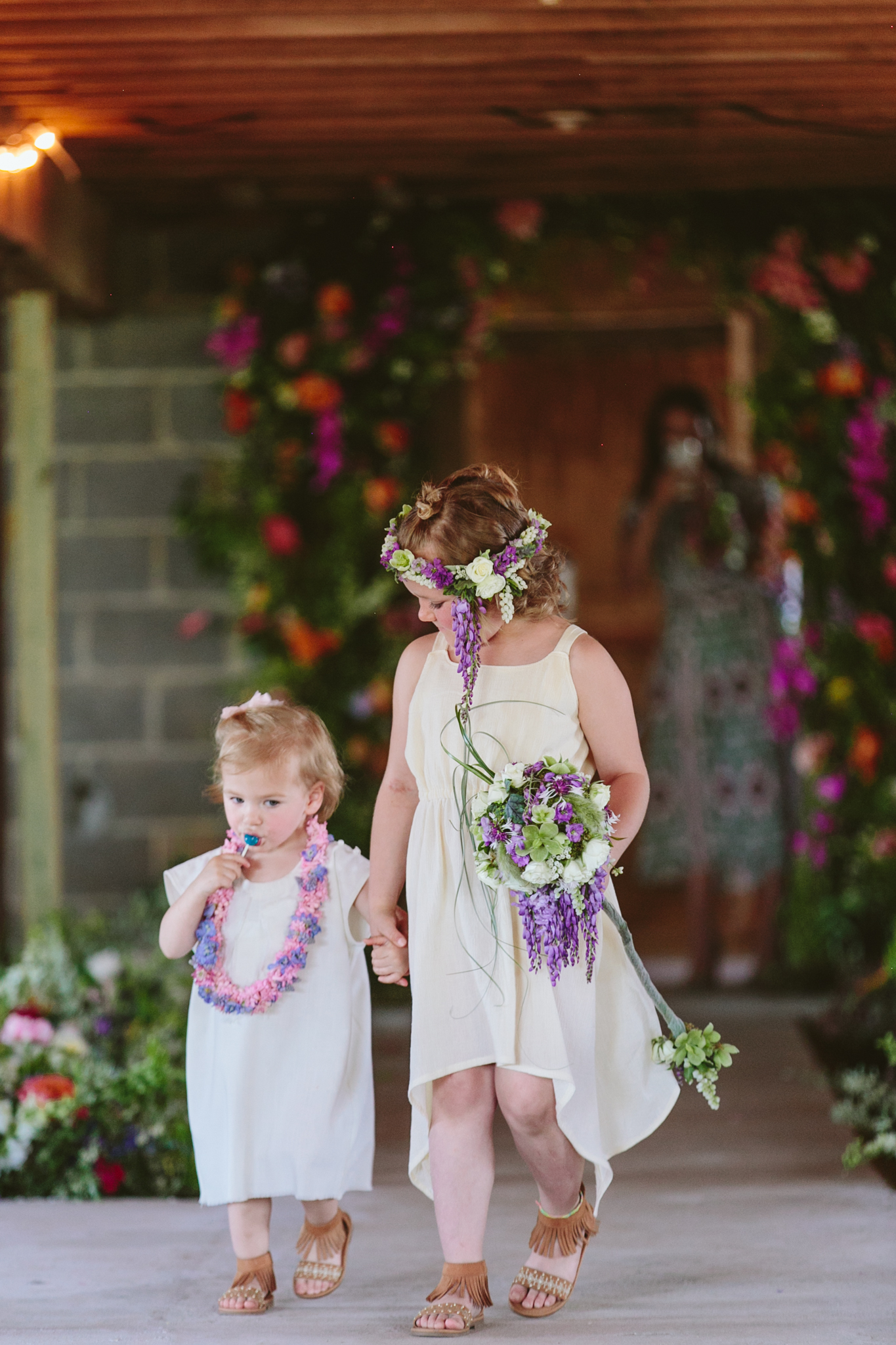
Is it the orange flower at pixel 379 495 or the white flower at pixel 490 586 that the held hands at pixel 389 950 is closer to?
the white flower at pixel 490 586

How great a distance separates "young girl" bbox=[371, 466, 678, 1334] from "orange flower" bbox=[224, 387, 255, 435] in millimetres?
2648

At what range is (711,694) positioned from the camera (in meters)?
5.32

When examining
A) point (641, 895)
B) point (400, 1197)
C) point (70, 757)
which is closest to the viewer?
point (400, 1197)

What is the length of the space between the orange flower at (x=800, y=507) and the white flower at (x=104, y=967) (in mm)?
2458

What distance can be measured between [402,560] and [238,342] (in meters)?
2.85

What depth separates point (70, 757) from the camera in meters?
5.26

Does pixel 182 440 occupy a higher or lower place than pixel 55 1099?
higher

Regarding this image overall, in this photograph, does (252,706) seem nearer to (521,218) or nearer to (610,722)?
(610,722)

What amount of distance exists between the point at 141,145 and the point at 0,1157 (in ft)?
8.17

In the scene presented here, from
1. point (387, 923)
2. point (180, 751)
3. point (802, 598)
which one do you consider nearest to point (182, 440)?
point (180, 751)

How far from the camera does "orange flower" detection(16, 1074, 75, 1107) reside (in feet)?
10.7

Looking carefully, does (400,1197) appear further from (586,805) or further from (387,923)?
(586,805)

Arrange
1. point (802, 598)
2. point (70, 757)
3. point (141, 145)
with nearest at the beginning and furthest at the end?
point (141, 145) → point (802, 598) → point (70, 757)

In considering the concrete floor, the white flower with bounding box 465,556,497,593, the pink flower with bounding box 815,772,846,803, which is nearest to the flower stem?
the concrete floor
